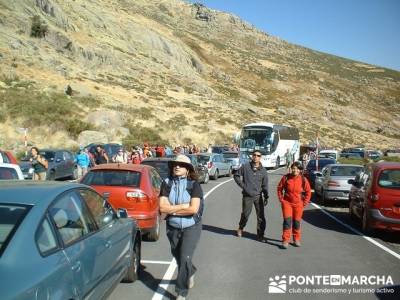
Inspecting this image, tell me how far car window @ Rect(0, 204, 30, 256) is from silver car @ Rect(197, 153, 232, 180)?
22914 mm

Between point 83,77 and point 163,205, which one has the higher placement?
point 83,77

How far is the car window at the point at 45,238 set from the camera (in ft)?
12.9

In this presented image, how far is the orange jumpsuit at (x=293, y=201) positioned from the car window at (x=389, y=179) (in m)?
2.24

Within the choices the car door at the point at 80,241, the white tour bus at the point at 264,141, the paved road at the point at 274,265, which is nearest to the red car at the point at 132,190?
the paved road at the point at 274,265

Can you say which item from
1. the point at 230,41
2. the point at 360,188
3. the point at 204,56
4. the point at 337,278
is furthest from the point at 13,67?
the point at 230,41

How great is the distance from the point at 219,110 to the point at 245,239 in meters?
57.1

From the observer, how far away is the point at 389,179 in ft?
36.8

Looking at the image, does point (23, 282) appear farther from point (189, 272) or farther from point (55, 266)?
point (189, 272)

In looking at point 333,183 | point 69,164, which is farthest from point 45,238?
point 69,164

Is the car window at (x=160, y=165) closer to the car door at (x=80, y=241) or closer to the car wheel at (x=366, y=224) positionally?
the car wheel at (x=366, y=224)

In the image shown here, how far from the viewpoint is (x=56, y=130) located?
38.1m

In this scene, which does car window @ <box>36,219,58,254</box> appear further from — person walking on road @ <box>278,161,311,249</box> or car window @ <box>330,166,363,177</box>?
car window @ <box>330,166,363,177</box>

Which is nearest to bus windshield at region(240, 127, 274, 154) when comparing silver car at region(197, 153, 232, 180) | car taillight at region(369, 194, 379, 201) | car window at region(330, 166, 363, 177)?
silver car at region(197, 153, 232, 180)

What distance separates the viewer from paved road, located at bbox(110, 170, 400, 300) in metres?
6.85
